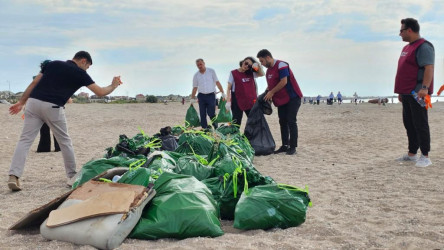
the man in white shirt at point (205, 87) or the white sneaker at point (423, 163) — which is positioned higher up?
the man in white shirt at point (205, 87)

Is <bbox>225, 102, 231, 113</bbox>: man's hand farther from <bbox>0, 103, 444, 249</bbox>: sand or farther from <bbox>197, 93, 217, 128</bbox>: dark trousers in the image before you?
<bbox>0, 103, 444, 249</bbox>: sand

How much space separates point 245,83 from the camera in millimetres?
7680

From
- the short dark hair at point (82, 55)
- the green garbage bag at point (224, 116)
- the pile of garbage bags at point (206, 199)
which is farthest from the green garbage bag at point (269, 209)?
the green garbage bag at point (224, 116)

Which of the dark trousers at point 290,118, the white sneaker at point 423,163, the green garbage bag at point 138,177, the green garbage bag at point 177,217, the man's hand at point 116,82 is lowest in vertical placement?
the white sneaker at point 423,163

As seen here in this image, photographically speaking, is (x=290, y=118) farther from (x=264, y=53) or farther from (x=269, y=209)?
(x=269, y=209)

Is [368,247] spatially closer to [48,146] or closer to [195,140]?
[195,140]

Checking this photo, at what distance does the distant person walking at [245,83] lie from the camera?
7.64m

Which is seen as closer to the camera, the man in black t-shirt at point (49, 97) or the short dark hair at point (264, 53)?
the man in black t-shirt at point (49, 97)

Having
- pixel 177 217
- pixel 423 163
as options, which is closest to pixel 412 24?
pixel 423 163

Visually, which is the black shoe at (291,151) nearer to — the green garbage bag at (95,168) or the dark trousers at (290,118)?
the dark trousers at (290,118)

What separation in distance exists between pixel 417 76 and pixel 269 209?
11.5 feet

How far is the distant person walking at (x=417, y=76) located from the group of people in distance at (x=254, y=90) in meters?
1.69

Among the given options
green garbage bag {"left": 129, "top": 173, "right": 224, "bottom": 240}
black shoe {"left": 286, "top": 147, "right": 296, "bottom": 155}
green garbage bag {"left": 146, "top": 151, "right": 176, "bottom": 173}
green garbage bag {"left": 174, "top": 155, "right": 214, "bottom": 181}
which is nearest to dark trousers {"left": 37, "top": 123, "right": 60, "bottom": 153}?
black shoe {"left": 286, "top": 147, "right": 296, "bottom": 155}

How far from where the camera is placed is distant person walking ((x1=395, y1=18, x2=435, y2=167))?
542cm
